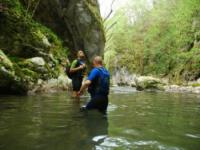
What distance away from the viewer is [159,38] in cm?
4131

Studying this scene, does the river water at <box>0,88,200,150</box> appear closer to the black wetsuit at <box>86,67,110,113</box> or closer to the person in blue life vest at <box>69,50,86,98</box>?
the black wetsuit at <box>86,67,110,113</box>

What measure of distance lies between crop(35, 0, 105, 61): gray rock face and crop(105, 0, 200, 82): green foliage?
9595mm

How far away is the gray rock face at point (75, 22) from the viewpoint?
79.2 ft

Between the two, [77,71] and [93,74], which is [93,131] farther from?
[77,71]

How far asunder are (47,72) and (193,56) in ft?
63.4

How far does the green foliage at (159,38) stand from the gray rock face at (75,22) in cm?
960

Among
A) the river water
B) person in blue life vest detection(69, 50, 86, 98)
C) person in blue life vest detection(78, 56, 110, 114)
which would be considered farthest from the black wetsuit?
person in blue life vest detection(69, 50, 86, 98)

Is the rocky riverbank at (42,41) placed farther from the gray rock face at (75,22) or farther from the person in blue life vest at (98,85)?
the person in blue life vest at (98,85)

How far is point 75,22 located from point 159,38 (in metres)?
19.4

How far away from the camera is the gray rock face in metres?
24.1

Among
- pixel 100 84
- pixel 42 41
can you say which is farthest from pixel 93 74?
pixel 42 41

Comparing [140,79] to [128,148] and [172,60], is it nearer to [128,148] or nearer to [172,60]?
[172,60]

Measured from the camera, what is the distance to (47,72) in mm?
14758

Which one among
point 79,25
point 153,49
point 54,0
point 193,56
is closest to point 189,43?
point 193,56
